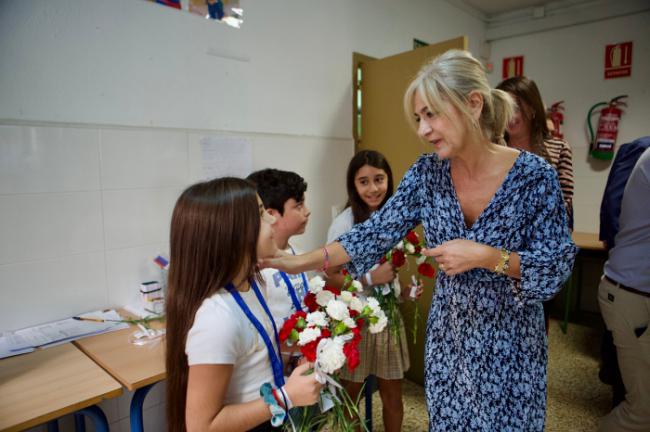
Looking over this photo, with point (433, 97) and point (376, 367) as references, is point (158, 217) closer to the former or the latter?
point (376, 367)

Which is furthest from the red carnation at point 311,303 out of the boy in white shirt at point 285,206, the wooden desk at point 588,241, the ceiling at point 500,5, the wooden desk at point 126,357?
the ceiling at point 500,5

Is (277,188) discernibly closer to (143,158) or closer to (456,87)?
(143,158)

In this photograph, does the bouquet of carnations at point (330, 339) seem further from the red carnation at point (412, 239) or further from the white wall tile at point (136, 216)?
the white wall tile at point (136, 216)

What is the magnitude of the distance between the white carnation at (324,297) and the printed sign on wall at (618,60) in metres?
4.75

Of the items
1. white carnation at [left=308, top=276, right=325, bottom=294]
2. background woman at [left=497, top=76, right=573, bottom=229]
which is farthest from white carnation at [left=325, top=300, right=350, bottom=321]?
background woman at [left=497, top=76, right=573, bottom=229]

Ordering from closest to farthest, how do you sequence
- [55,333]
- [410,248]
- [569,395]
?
[55,333]
[410,248]
[569,395]

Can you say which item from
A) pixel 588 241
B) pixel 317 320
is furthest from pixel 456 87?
pixel 588 241

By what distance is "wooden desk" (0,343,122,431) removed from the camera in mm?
1339

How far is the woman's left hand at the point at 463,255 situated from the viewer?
3.88 ft

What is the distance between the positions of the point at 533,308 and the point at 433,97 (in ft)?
2.39

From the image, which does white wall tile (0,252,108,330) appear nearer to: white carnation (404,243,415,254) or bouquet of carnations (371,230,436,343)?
bouquet of carnations (371,230,436,343)

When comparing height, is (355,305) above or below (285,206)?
below

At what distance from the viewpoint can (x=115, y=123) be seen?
2143mm

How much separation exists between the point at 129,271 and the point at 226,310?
1331mm
